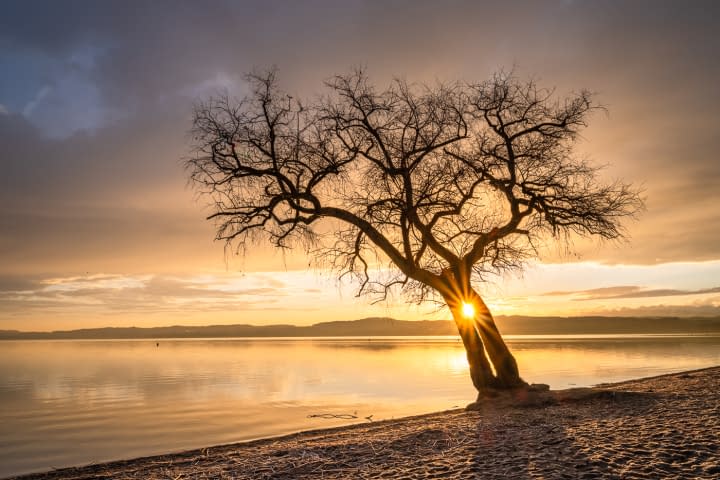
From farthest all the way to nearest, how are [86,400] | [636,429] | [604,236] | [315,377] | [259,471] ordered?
1. [315,377]
2. [86,400]
3. [604,236]
4. [636,429]
5. [259,471]

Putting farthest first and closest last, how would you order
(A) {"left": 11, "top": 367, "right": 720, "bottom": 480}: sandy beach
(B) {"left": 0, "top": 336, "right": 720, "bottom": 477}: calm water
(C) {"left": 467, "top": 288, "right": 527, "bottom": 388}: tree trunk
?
1. (C) {"left": 467, "top": 288, "right": 527, "bottom": 388}: tree trunk
2. (B) {"left": 0, "top": 336, "right": 720, "bottom": 477}: calm water
3. (A) {"left": 11, "top": 367, "right": 720, "bottom": 480}: sandy beach

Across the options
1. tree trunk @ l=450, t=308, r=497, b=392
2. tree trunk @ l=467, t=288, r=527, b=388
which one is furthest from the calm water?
tree trunk @ l=467, t=288, r=527, b=388

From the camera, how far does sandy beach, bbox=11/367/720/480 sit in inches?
234

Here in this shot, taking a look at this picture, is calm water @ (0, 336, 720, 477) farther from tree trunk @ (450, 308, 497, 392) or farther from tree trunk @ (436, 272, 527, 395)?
tree trunk @ (436, 272, 527, 395)

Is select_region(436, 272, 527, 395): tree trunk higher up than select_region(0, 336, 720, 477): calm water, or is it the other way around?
select_region(436, 272, 527, 395): tree trunk

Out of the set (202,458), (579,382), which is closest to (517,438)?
(202,458)

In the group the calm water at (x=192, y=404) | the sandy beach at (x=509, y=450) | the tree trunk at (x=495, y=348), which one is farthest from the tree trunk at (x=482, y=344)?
the calm water at (x=192, y=404)

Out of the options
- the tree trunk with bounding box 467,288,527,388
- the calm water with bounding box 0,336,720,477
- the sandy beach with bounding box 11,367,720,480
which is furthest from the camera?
the tree trunk with bounding box 467,288,527,388

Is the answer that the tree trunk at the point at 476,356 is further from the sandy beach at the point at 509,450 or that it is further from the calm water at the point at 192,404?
the calm water at the point at 192,404

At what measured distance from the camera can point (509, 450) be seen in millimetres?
7051

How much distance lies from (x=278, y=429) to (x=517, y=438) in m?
9.17

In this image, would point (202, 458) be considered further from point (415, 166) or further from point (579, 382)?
point (579, 382)

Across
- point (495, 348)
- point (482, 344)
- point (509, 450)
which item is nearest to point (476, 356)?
point (482, 344)

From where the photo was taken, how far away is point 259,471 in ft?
23.9
